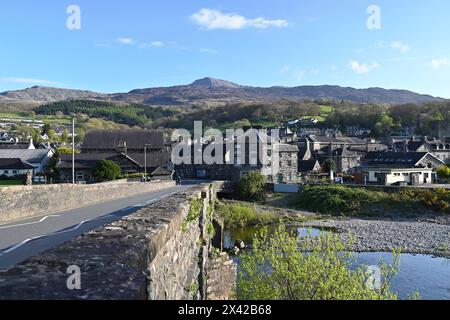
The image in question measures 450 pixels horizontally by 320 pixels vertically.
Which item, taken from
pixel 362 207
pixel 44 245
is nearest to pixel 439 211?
pixel 362 207

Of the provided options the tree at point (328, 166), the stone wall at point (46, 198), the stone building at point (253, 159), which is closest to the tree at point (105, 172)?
the stone building at point (253, 159)

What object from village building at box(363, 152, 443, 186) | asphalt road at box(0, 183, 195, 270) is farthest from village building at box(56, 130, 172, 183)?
asphalt road at box(0, 183, 195, 270)

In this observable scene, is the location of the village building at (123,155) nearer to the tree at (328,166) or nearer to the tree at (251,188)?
the tree at (251,188)

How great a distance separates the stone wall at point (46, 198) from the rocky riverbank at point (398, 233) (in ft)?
55.4

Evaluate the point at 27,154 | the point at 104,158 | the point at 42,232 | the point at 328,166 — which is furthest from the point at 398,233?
the point at 27,154

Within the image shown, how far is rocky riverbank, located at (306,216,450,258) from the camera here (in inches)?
1346

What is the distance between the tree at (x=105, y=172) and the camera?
187 ft

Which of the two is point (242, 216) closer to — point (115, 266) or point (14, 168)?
point (115, 266)

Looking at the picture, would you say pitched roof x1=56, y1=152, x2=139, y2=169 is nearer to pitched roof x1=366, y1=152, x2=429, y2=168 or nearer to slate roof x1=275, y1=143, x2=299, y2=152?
slate roof x1=275, y1=143, x2=299, y2=152

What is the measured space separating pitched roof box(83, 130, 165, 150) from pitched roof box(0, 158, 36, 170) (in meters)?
9.99

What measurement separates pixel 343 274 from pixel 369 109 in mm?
155277

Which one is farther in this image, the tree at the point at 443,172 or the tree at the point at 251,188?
the tree at the point at 443,172

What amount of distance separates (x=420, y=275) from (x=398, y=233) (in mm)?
15071
